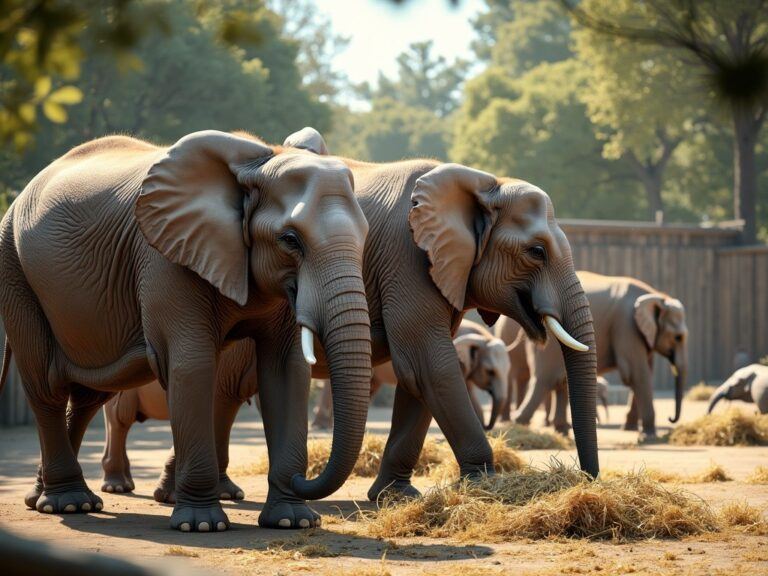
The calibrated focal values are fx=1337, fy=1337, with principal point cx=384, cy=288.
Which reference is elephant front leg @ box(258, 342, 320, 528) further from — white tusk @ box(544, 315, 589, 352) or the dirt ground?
white tusk @ box(544, 315, 589, 352)

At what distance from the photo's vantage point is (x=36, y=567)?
110 inches

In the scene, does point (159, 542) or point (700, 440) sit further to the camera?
point (700, 440)

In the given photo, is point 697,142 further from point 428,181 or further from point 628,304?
point 428,181

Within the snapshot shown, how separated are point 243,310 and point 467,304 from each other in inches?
86.1

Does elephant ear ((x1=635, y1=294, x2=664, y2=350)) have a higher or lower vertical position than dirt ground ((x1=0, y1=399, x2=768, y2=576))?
higher

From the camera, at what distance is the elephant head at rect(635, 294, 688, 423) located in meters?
17.7

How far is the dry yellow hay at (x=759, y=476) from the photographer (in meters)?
11.2

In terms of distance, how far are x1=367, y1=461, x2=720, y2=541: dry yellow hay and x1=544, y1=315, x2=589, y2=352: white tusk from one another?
1156mm

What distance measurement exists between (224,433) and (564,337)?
283 centimetres

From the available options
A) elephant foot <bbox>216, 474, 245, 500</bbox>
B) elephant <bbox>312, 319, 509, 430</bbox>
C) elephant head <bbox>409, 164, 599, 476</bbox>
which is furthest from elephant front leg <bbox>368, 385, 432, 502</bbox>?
elephant <bbox>312, 319, 509, 430</bbox>

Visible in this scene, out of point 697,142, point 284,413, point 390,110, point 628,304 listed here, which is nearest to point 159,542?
point 284,413

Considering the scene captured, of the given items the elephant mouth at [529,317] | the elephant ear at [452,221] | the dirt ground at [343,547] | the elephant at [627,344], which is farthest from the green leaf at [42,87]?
the elephant at [627,344]

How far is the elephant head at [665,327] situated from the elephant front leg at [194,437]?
33.3 ft

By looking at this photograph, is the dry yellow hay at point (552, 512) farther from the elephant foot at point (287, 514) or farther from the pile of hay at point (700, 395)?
the pile of hay at point (700, 395)
